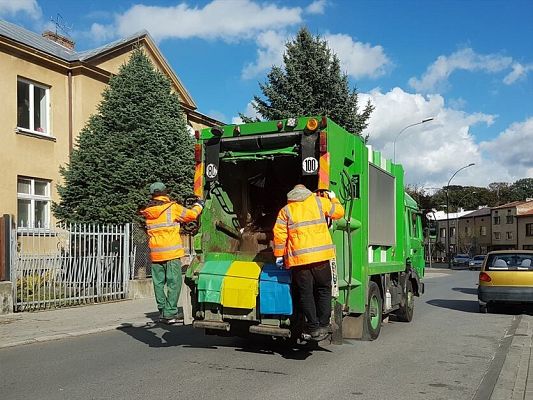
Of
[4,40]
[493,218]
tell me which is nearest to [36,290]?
[4,40]

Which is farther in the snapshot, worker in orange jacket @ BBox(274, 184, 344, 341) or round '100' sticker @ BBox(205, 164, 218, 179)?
round '100' sticker @ BBox(205, 164, 218, 179)

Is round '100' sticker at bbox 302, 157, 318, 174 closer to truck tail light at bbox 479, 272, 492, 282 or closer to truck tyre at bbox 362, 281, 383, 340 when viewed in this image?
truck tyre at bbox 362, 281, 383, 340

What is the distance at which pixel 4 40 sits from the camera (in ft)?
57.0

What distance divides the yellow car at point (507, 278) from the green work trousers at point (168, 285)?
8.66m

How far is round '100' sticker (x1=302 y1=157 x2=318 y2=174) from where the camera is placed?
7.03 metres

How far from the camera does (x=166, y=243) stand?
7.06 metres

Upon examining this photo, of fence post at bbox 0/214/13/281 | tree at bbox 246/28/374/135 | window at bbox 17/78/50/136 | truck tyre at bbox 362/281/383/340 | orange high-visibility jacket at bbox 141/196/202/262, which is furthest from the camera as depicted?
tree at bbox 246/28/374/135

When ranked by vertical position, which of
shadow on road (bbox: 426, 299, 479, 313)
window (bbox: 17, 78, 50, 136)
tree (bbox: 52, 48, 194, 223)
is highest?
window (bbox: 17, 78, 50, 136)

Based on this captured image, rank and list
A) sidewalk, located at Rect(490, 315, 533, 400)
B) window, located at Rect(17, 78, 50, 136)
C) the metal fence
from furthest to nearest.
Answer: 1. window, located at Rect(17, 78, 50, 136)
2. the metal fence
3. sidewalk, located at Rect(490, 315, 533, 400)

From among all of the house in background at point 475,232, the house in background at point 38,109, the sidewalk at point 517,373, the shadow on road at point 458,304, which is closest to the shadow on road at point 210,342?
the sidewalk at point 517,373

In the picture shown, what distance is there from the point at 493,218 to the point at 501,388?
8186cm

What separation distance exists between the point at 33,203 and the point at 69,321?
8788mm

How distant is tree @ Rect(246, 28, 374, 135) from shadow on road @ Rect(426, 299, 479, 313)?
33.5 ft

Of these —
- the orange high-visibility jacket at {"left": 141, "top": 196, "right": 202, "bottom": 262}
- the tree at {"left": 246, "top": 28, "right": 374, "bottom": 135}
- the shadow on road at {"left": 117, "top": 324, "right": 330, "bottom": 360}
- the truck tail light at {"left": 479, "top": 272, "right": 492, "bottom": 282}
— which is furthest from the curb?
the tree at {"left": 246, "top": 28, "right": 374, "bottom": 135}
